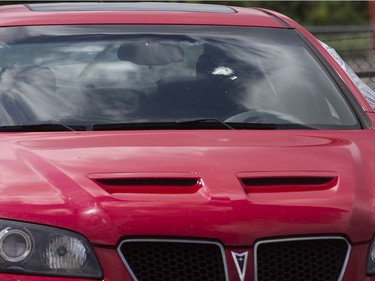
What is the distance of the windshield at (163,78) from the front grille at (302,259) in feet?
3.17

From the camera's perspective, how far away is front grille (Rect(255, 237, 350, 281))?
11.8 ft

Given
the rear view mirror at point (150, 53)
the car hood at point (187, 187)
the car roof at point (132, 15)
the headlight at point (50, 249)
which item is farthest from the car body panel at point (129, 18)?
the headlight at point (50, 249)

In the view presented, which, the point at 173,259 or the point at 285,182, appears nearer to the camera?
the point at 173,259

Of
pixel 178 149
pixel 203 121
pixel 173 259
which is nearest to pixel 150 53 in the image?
pixel 203 121

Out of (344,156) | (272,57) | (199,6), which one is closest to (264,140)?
(344,156)

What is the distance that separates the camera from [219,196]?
3.67 metres

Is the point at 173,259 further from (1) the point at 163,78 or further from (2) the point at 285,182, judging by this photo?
(1) the point at 163,78

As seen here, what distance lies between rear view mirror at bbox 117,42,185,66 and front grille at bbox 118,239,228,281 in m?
1.47

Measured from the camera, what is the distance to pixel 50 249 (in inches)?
140

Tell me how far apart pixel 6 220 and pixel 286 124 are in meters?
1.45

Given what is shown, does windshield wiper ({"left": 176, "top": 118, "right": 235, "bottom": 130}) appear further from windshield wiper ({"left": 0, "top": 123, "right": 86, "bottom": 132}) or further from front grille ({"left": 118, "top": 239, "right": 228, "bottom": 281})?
front grille ({"left": 118, "top": 239, "right": 228, "bottom": 281})

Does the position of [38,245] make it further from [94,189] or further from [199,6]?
[199,6]

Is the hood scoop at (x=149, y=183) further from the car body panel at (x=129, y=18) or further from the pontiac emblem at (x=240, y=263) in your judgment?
the car body panel at (x=129, y=18)

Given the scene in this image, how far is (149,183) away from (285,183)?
46cm
